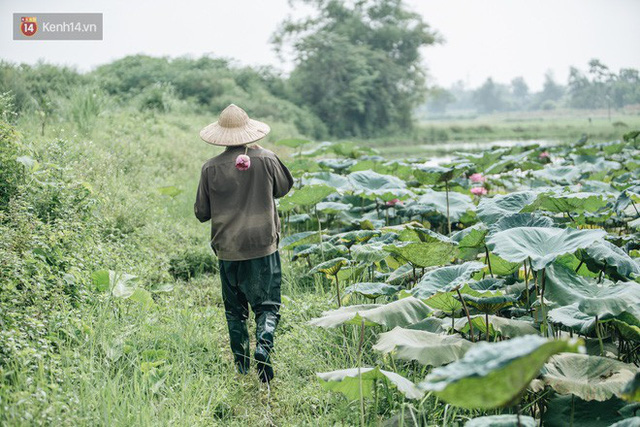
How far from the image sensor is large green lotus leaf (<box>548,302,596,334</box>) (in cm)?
222

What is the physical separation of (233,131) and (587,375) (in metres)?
2.04

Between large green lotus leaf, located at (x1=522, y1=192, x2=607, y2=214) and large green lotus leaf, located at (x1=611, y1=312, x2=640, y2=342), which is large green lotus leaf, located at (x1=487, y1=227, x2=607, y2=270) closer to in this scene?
large green lotus leaf, located at (x1=611, y1=312, x2=640, y2=342)

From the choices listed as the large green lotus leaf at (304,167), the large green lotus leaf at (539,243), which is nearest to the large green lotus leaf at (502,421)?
the large green lotus leaf at (539,243)

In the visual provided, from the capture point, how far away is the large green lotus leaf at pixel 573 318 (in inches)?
87.4

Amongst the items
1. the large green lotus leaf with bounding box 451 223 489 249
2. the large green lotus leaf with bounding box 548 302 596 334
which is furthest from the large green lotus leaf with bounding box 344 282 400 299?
the large green lotus leaf with bounding box 548 302 596 334

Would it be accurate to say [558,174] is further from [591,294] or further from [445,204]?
[591,294]

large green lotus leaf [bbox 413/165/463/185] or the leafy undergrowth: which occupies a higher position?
large green lotus leaf [bbox 413/165/463/185]

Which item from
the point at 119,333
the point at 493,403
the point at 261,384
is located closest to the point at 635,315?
the point at 493,403

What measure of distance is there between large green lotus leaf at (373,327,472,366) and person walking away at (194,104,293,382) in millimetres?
973

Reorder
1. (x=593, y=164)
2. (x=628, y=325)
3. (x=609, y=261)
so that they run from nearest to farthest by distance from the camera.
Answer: (x=628, y=325), (x=609, y=261), (x=593, y=164)

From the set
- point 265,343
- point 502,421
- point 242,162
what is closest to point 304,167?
point 242,162

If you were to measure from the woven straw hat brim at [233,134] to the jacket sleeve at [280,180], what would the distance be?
7.1 inches

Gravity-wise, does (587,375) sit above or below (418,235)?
below

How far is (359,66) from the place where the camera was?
26172 mm
